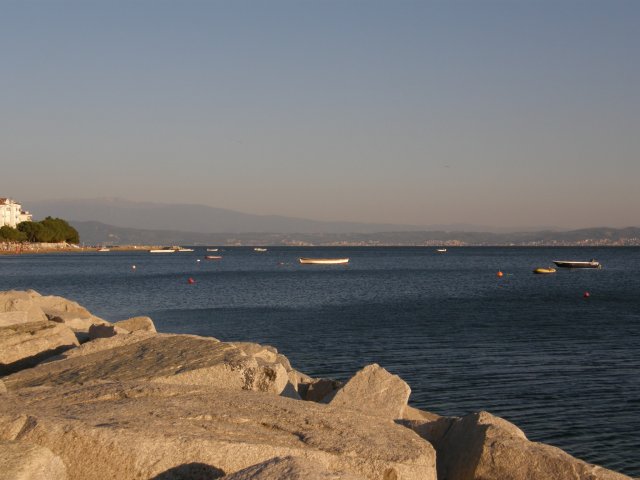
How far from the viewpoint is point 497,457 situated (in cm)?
834

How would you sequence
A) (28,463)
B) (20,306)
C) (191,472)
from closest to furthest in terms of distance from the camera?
(28,463) < (191,472) < (20,306)

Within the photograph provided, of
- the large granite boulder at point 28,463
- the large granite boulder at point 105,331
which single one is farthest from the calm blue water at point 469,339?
the large granite boulder at point 28,463

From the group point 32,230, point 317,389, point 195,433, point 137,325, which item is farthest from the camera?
point 32,230

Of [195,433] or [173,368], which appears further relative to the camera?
[173,368]

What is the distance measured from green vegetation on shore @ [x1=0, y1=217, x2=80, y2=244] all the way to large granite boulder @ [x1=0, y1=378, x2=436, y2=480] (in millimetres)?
174691

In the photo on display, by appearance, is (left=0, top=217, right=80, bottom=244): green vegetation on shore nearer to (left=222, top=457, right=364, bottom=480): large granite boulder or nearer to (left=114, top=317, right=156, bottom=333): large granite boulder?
(left=114, top=317, right=156, bottom=333): large granite boulder

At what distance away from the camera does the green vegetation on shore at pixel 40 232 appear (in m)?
172

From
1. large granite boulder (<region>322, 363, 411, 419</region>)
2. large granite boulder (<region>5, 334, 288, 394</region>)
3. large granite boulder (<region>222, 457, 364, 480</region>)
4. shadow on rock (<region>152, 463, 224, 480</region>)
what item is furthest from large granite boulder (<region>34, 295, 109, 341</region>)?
large granite boulder (<region>222, 457, 364, 480</region>)

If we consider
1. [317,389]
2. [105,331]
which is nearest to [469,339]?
[105,331]

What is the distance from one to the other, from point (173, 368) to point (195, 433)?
8.82ft

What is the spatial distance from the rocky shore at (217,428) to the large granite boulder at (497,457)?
12 millimetres

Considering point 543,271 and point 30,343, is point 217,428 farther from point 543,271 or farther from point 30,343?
point 543,271

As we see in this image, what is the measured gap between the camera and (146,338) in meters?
11.9

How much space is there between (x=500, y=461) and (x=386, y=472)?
1814mm
